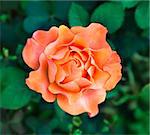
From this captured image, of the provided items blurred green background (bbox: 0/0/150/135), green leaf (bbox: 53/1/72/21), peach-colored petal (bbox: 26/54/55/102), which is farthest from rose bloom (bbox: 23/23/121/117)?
green leaf (bbox: 53/1/72/21)

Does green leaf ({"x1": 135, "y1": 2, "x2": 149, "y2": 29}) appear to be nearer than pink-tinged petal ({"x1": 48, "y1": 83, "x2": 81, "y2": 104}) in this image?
No

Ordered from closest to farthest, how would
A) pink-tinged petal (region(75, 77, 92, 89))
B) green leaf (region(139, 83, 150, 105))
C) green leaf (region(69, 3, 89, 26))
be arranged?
pink-tinged petal (region(75, 77, 92, 89)) < green leaf (region(69, 3, 89, 26)) < green leaf (region(139, 83, 150, 105))

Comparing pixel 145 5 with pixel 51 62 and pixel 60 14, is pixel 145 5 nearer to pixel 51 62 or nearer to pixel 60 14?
pixel 60 14

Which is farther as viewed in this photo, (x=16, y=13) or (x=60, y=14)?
(x=16, y=13)

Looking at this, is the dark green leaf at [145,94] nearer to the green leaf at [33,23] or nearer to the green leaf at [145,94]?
the green leaf at [145,94]

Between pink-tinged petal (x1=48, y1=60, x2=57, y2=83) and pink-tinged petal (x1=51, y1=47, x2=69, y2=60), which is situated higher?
pink-tinged petal (x1=51, y1=47, x2=69, y2=60)

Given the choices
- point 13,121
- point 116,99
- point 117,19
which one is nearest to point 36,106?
point 13,121

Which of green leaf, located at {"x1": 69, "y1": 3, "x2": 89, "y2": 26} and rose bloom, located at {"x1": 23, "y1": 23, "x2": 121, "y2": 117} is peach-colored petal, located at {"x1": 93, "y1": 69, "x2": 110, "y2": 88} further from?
green leaf, located at {"x1": 69, "y1": 3, "x2": 89, "y2": 26}
